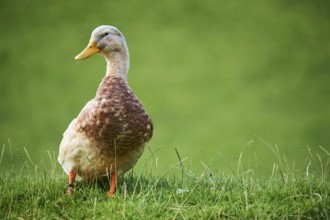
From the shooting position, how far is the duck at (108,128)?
3.52m

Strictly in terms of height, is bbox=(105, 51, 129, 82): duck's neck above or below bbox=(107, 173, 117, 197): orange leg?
above

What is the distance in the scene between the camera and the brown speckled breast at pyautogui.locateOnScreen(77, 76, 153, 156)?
11.5 ft

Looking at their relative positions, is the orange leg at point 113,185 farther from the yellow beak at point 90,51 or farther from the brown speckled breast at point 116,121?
the yellow beak at point 90,51


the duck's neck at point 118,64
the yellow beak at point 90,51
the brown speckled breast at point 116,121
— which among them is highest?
the yellow beak at point 90,51

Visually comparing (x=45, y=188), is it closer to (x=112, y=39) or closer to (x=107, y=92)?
(x=107, y=92)

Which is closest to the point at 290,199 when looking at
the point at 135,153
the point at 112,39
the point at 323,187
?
the point at 323,187

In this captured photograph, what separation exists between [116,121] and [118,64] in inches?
16.6

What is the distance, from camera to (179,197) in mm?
3461

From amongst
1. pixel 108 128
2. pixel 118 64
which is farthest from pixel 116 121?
pixel 118 64

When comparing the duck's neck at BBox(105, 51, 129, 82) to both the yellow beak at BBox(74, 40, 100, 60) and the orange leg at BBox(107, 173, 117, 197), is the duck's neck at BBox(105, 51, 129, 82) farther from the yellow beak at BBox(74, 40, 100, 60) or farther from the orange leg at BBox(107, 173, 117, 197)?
the orange leg at BBox(107, 173, 117, 197)

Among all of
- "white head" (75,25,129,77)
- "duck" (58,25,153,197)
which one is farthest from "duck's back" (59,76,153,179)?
"white head" (75,25,129,77)

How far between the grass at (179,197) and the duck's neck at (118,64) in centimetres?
65

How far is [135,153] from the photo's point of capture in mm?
3658

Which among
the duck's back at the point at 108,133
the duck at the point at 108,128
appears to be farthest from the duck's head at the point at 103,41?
the duck's back at the point at 108,133
